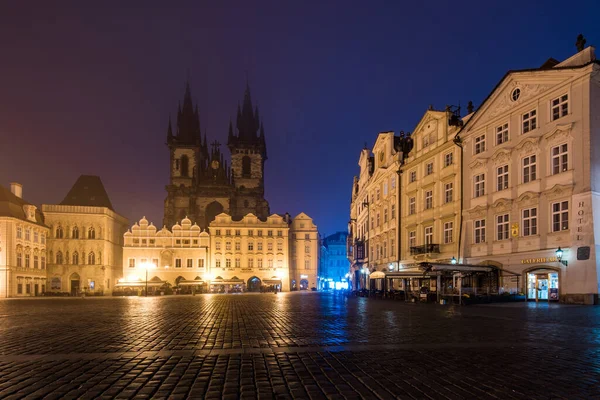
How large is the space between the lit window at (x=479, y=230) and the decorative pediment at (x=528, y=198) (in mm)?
3870

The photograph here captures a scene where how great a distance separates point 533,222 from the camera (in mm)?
29000

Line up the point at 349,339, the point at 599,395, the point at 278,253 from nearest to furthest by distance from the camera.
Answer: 1. the point at 599,395
2. the point at 349,339
3. the point at 278,253

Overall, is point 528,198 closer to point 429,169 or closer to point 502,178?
point 502,178

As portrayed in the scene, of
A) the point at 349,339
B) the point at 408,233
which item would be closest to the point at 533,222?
the point at 408,233

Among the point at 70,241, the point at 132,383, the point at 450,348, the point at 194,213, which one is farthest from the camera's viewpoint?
the point at 194,213

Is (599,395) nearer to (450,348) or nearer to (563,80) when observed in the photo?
(450,348)

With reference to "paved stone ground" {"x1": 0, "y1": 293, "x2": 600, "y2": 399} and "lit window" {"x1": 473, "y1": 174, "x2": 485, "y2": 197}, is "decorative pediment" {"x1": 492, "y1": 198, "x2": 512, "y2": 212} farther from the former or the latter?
"paved stone ground" {"x1": 0, "y1": 293, "x2": 600, "y2": 399}

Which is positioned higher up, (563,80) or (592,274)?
(563,80)

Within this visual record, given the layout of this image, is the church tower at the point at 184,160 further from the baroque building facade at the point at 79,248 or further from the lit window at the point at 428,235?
the lit window at the point at 428,235

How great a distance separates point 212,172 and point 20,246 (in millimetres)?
52028

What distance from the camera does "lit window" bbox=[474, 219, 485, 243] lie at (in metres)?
33.3

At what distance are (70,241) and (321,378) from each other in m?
82.7

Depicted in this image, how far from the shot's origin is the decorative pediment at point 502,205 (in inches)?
1217

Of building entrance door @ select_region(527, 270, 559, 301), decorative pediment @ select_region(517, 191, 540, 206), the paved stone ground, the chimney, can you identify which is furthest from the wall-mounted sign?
the chimney
